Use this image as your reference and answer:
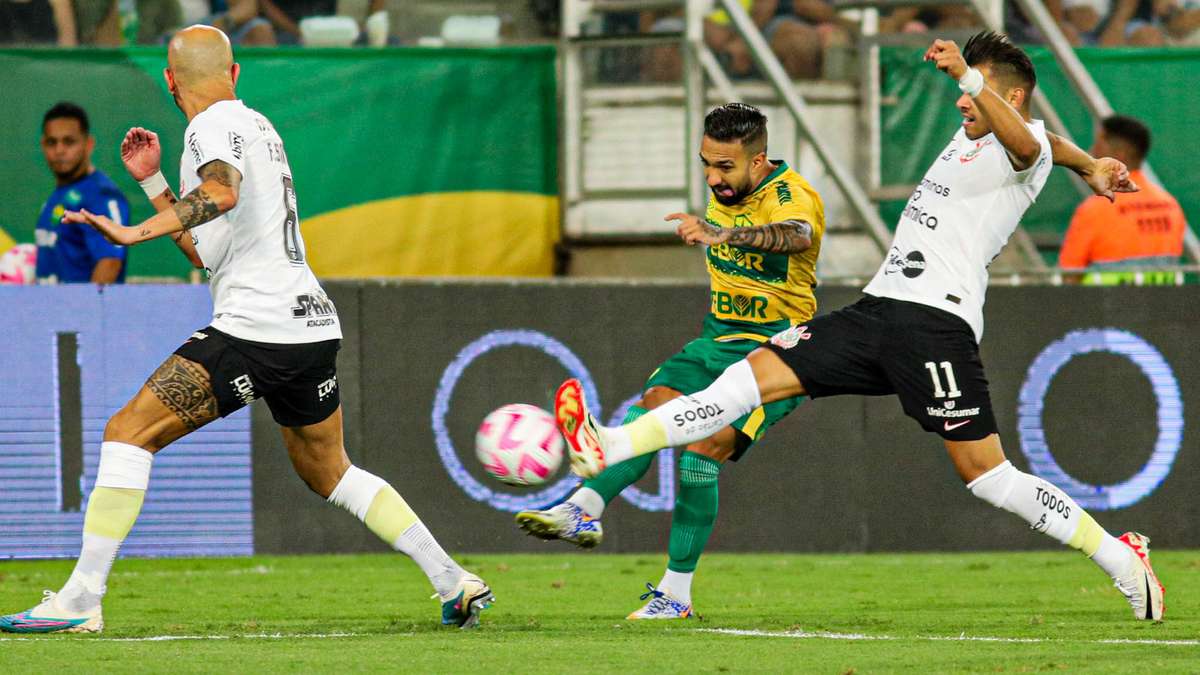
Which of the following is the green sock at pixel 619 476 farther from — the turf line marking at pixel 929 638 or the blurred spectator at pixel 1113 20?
the blurred spectator at pixel 1113 20

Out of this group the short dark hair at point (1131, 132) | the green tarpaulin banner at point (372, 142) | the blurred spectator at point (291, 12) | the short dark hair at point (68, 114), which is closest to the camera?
the short dark hair at point (68, 114)

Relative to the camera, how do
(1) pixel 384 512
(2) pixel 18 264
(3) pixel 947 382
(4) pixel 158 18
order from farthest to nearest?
1. (4) pixel 158 18
2. (2) pixel 18 264
3. (1) pixel 384 512
4. (3) pixel 947 382

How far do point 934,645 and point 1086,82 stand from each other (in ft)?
24.1

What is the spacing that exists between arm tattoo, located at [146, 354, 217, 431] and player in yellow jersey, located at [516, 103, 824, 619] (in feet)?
5.43

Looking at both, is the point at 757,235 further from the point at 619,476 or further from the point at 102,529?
the point at 102,529

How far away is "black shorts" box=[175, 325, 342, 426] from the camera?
23.3ft

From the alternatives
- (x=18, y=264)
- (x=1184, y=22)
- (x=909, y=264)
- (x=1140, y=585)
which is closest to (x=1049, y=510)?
(x=1140, y=585)

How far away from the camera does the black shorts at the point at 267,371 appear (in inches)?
280

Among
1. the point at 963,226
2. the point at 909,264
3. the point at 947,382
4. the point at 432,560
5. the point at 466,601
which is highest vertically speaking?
the point at 963,226

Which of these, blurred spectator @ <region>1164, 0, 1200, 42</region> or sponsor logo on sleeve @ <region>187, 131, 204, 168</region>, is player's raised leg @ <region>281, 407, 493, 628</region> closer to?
sponsor logo on sleeve @ <region>187, 131, 204, 168</region>

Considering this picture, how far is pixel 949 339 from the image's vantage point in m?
7.29

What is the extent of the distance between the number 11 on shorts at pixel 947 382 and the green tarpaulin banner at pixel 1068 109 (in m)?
6.13

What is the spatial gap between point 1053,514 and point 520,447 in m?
2.04

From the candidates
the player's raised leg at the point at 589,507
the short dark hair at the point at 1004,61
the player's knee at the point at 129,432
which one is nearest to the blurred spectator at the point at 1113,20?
the short dark hair at the point at 1004,61
